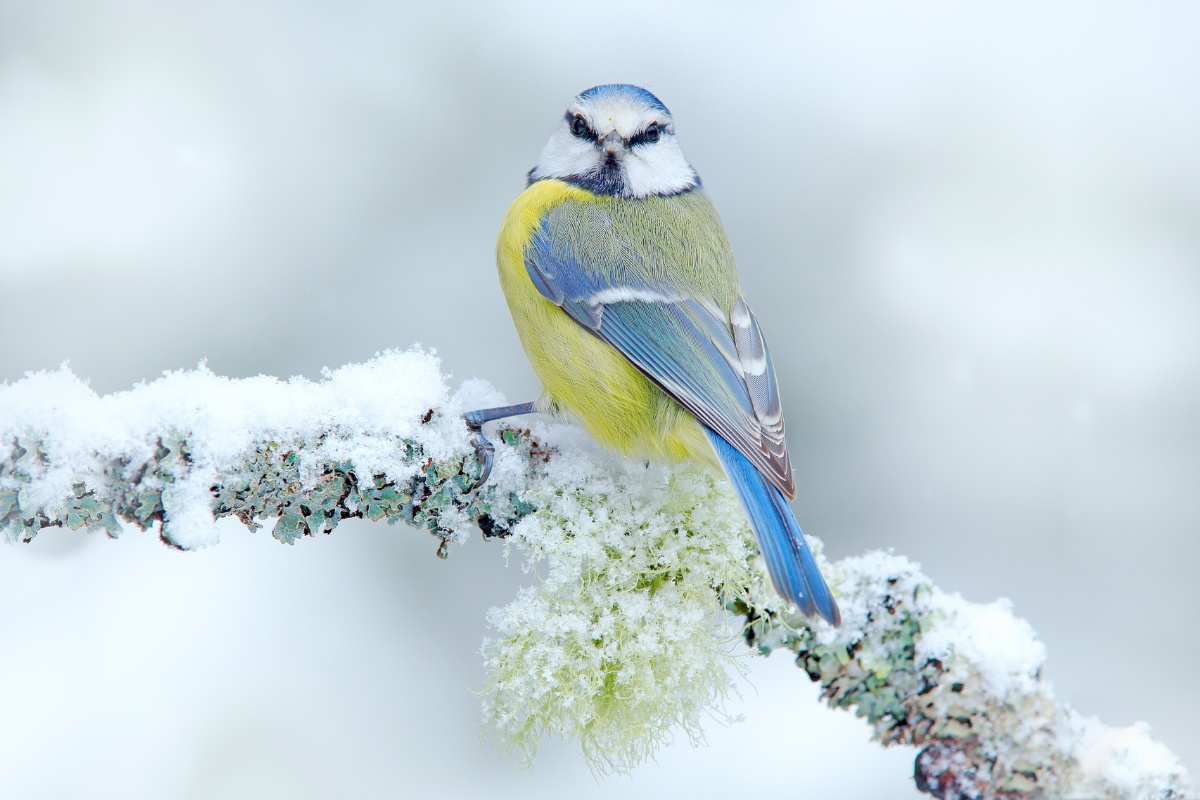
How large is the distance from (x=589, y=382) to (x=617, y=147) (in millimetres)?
637

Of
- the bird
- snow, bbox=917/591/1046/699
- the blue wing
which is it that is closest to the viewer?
snow, bbox=917/591/1046/699

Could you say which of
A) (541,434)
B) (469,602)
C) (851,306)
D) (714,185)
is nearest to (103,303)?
(469,602)

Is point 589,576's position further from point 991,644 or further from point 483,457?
point 991,644

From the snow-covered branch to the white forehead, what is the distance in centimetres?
94

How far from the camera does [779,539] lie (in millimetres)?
1467

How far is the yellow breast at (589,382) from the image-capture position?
69.5 inches

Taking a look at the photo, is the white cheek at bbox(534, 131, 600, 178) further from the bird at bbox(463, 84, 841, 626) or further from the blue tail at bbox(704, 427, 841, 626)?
the blue tail at bbox(704, 427, 841, 626)

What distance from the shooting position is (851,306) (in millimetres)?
2916

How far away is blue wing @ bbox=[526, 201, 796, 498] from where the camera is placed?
178 centimetres

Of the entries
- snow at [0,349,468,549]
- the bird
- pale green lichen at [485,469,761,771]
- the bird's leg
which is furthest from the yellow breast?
snow at [0,349,468,549]

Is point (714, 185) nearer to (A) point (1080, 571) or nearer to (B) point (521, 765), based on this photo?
(A) point (1080, 571)

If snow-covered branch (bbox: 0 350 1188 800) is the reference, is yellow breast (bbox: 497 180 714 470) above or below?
above

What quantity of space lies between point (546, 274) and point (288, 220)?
3.90 ft

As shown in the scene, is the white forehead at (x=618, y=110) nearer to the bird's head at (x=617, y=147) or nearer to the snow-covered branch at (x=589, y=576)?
the bird's head at (x=617, y=147)
